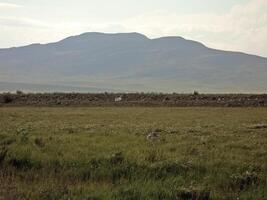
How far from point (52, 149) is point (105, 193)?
5970 millimetres

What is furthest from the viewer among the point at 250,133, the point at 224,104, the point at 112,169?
the point at 224,104

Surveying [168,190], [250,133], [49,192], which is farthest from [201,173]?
[250,133]

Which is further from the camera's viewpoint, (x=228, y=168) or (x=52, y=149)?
(x=52, y=149)

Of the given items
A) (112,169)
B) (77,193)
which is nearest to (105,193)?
(77,193)

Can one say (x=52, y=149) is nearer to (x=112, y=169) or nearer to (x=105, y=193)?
(x=112, y=169)

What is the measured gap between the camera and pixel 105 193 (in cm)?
1188

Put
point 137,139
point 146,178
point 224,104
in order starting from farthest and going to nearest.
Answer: point 224,104 → point 137,139 → point 146,178

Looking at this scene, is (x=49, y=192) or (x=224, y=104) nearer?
(x=49, y=192)

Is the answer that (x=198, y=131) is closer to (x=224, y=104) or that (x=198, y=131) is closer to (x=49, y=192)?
(x=49, y=192)

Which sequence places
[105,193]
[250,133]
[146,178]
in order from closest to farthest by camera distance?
[105,193] → [146,178] → [250,133]

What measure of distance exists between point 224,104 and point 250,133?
38.4 m

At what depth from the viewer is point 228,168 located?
14758 millimetres

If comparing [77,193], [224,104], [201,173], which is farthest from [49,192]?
[224,104]

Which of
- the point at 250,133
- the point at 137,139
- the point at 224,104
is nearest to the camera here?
the point at 137,139
